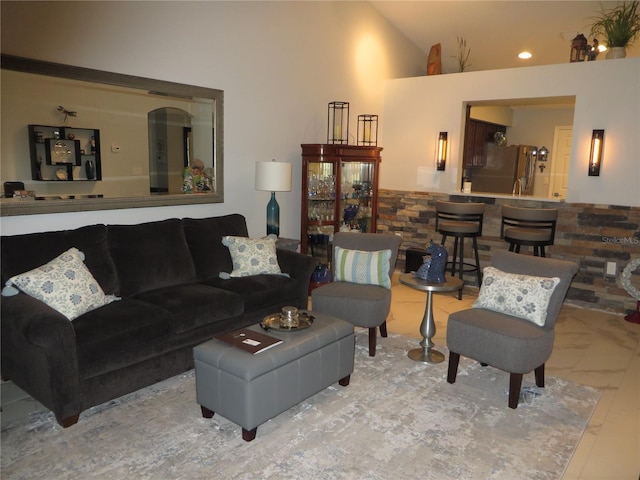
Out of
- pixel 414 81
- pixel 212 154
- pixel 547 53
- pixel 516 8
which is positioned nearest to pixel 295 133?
pixel 212 154

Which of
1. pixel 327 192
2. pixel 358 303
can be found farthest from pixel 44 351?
pixel 327 192

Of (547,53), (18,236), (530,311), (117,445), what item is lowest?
(117,445)

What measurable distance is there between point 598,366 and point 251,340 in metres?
2.63

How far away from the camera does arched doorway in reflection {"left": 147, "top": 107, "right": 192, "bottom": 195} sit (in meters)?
3.93

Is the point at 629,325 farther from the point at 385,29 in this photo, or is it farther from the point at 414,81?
the point at 385,29

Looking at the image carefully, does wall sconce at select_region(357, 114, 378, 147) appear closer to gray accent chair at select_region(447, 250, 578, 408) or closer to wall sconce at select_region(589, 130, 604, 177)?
wall sconce at select_region(589, 130, 604, 177)

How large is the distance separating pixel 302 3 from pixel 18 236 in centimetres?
363

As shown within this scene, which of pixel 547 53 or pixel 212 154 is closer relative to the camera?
pixel 212 154

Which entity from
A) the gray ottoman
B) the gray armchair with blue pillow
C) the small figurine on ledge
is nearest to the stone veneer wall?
the gray armchair with blue pillow

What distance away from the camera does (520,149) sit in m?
7.70

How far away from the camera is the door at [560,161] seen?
7.97 metres

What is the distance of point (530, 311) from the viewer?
304cm

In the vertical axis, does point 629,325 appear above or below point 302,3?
below

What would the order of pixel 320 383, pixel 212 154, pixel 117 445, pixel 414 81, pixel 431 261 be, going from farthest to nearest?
pixel 414 81 → pixel 212 154 → pixel 431 261 → pixel 320 383 → pixel 117 445
